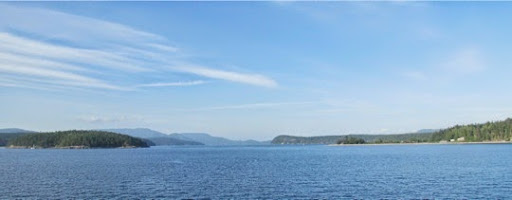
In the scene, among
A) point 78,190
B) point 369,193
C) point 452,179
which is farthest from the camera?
point 452,179

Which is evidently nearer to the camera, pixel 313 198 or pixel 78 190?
pixel 313 198

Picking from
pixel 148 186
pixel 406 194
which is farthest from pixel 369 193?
pixel 148 186

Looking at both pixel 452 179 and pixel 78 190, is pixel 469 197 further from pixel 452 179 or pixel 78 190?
pixel 78 190

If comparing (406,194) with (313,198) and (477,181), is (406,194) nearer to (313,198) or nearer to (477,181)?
(313,198)

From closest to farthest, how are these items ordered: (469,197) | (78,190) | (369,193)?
(469,197), (369,193), (78,190)

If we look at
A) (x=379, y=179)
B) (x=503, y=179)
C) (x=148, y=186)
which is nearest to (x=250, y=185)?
(x=148, y=186)

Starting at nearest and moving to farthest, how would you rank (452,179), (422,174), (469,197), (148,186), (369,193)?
(469,197)
(369,193)
(148,186)
(452,179)
(422,174)

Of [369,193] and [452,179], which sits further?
[452,179]

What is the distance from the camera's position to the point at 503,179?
78000 mm

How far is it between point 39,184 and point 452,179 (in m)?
65.5

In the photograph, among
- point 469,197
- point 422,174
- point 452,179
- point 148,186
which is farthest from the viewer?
point 422,174

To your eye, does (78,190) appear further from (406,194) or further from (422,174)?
(422,174)

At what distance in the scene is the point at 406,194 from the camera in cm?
6272

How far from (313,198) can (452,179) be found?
31.1 meters
